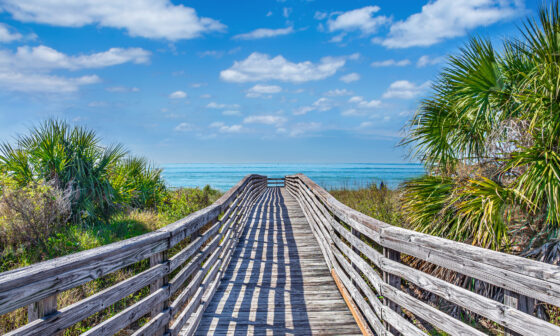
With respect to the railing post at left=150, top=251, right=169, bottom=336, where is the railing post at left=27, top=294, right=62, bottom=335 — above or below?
above

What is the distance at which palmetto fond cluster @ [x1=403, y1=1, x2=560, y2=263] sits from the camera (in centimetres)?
459

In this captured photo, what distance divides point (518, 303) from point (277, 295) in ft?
12.1

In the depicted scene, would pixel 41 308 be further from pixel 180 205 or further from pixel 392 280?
pixel 180 205

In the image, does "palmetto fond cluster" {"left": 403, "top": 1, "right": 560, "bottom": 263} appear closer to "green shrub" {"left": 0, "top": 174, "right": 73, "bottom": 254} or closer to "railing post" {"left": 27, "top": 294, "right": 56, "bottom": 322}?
"railing post" {"left": 27, "top": 294, "right": 56, "bottom": 322}

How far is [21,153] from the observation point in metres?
8.85

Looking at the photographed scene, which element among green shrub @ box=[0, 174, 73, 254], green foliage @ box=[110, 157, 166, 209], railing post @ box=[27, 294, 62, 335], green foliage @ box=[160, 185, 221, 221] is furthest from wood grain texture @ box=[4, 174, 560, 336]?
green foliage @ box=[110, 157, 166, 209]

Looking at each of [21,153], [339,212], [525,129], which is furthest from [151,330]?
[21,153]

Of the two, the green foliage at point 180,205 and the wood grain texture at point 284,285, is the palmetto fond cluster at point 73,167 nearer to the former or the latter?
the green foliage at point 180,205

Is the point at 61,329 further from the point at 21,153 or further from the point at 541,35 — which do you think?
the point at 21,153

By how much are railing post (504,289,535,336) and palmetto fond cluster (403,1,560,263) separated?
10.1ft

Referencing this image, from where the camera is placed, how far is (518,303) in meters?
1.82

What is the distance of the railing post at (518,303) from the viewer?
1796 millimetres

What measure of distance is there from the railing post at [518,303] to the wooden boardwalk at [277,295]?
239 cm

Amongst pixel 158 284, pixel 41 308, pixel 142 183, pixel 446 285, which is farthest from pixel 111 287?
pixel 142 183
